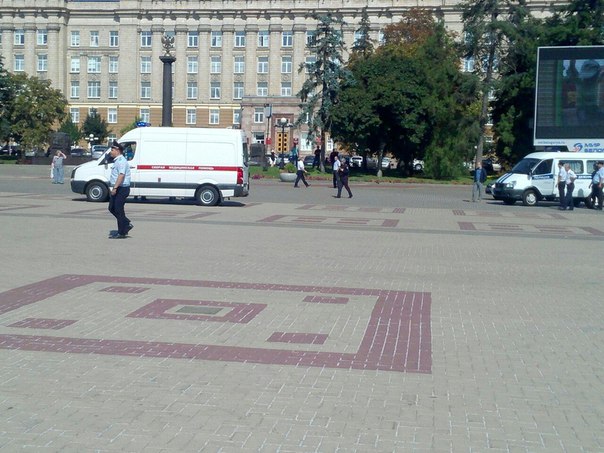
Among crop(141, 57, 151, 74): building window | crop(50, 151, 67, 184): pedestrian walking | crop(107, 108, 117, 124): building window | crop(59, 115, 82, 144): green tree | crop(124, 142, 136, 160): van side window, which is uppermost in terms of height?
crop(141, 57, 151, 74): building window

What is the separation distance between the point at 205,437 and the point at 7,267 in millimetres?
8681

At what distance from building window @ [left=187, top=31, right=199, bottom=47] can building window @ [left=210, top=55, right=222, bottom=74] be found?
2.36 meters

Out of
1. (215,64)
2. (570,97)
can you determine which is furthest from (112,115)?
(570,97)

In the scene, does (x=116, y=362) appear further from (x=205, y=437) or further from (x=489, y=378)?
(x=489, y=378)

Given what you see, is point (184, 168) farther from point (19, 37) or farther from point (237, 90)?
point (19, 37)

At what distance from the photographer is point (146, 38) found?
94.7 metres

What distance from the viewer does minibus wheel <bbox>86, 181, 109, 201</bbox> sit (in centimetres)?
2964

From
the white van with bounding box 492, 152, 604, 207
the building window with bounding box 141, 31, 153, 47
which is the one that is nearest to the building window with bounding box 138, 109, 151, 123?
the building window with bounding box 141, 31, 153, 47

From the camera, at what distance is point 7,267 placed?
13742 mm

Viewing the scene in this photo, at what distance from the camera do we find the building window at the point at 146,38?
94.5m

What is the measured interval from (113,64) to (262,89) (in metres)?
16.6

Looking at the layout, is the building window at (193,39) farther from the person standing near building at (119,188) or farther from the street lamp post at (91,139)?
the person standing near building at (119,188)

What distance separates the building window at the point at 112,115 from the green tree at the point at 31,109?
27.5 ft

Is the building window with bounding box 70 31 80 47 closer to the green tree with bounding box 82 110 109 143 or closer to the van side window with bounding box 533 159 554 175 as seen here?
the green tree with bounding box 82 110 109 143
